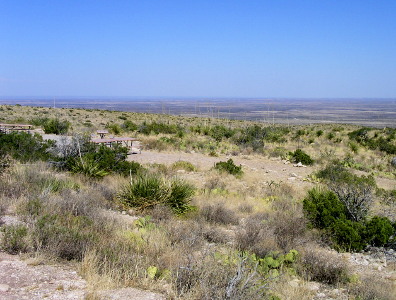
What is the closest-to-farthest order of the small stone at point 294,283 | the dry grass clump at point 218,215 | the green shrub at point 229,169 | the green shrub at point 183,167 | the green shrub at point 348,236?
the small stone at point 294,283 < the green shrub at point 348,236 < the dry grass clump at point 218,215 < the green shrub at point 229,169 < the green shrub at point 183,167

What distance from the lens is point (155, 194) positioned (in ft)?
27.9

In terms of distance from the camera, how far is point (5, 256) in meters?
4.71

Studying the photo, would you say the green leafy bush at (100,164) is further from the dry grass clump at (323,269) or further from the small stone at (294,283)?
the small stone at (294,283)

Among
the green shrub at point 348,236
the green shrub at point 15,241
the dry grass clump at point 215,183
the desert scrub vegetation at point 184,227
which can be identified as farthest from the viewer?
the dry grass clump at point 215,183

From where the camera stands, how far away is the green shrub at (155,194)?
8.35 m

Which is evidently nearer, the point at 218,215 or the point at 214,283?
the point at 214,283

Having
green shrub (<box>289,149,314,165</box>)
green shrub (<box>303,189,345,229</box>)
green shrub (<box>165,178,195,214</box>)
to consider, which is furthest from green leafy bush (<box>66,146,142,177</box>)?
green shrub (<box>289,149,314,165</box>)

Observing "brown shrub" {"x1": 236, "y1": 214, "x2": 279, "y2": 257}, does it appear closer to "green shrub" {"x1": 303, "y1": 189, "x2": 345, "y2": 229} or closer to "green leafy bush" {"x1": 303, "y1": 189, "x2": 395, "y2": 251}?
"green leafy bush" {"x1": 303, "y1": 189, "x2": 395, "y2": 251}

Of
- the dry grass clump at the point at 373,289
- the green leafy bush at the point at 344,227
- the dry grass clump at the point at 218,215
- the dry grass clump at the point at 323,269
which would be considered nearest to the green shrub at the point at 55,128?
the dry grass clump at the point at 218,215

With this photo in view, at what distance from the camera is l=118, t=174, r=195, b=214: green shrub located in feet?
27.4

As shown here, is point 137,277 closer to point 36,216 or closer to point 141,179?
point 36,216

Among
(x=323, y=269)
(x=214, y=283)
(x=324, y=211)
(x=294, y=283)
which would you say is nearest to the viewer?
(x=214, y=283)

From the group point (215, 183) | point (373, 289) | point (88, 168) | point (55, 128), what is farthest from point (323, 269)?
point (55, 128)

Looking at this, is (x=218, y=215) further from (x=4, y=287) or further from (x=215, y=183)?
(x=4, y=287)
